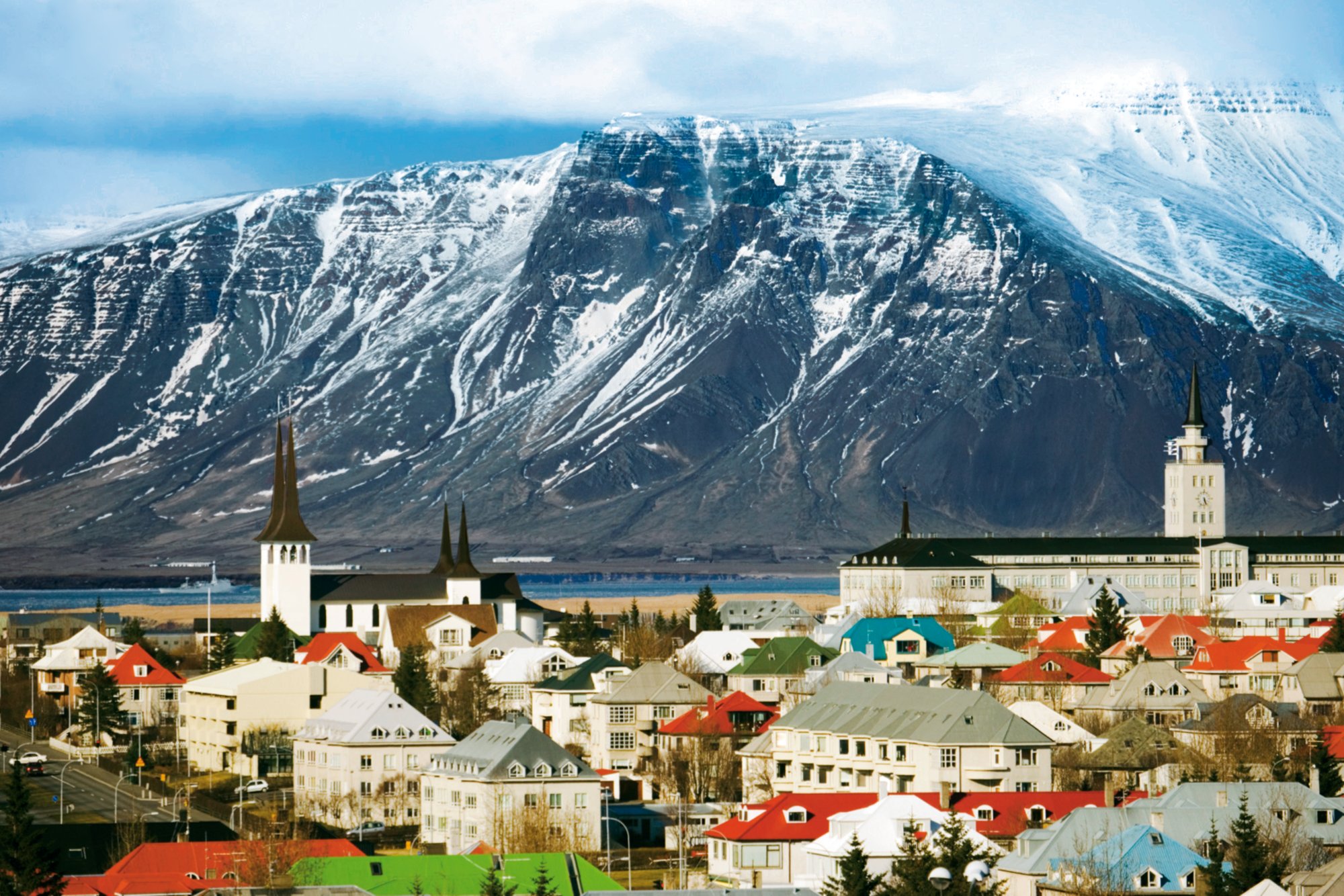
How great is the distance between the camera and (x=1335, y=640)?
527 ft

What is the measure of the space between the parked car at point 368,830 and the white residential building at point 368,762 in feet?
1.19

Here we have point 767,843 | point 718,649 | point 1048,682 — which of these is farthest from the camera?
point 718,649

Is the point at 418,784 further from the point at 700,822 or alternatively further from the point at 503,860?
the point at 503,860

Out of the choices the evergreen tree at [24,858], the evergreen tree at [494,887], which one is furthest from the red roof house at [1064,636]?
the evergreen tree at [24,858]

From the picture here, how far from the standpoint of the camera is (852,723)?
378 feet

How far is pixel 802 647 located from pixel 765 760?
124ft

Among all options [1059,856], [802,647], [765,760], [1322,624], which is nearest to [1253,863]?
[1059,856]

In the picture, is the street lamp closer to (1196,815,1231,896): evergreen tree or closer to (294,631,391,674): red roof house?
(1196,815,1231,896): evergreen tree

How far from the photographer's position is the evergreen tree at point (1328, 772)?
100375 millimetres

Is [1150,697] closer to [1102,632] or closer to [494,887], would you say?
[1102,632]

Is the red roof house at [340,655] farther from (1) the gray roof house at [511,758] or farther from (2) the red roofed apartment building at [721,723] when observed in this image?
(1) the gray roof house at [511,758]

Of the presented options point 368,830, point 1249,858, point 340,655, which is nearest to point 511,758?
point 368,830

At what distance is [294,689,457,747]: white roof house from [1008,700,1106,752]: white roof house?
73.6ft

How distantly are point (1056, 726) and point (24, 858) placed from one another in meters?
50.0
